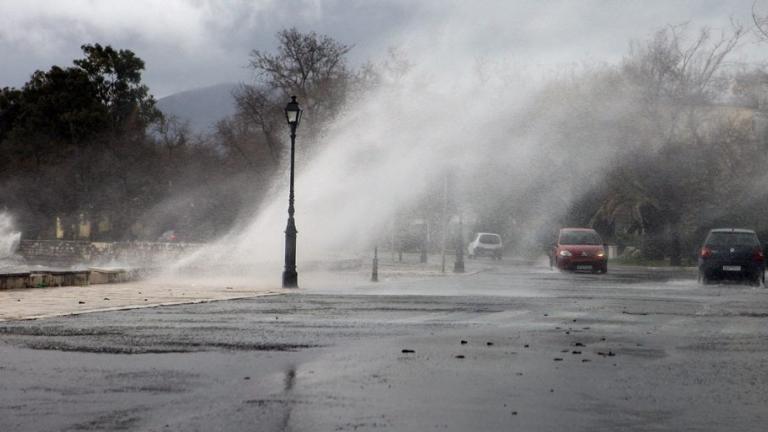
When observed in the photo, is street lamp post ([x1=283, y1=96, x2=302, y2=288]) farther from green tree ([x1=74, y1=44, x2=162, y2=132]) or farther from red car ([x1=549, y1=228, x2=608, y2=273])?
green tree ([x1=74, y1=44, x2=162, y2=132])

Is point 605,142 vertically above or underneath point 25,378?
above

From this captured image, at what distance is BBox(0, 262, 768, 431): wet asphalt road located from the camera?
830 centimetres

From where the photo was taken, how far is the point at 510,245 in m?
82.3

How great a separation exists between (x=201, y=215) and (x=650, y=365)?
79317 mm

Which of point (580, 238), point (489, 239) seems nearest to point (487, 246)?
point (489, 239)

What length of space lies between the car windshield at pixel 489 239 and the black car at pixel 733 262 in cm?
3663

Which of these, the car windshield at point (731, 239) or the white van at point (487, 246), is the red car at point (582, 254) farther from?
the white van at point (487, 246)

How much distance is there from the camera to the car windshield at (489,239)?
73.2 meters

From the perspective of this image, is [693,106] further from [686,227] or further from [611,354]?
[611,354]

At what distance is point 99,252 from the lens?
6825 centimetres

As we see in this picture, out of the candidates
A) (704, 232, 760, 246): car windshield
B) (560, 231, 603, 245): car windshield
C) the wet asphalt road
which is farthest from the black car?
the wet asphalt road

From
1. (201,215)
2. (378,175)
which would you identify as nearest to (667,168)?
(378,175)

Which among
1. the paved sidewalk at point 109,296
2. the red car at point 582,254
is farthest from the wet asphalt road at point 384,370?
the red car at point 582,254

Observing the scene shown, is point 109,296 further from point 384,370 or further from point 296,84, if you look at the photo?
point 296,84
